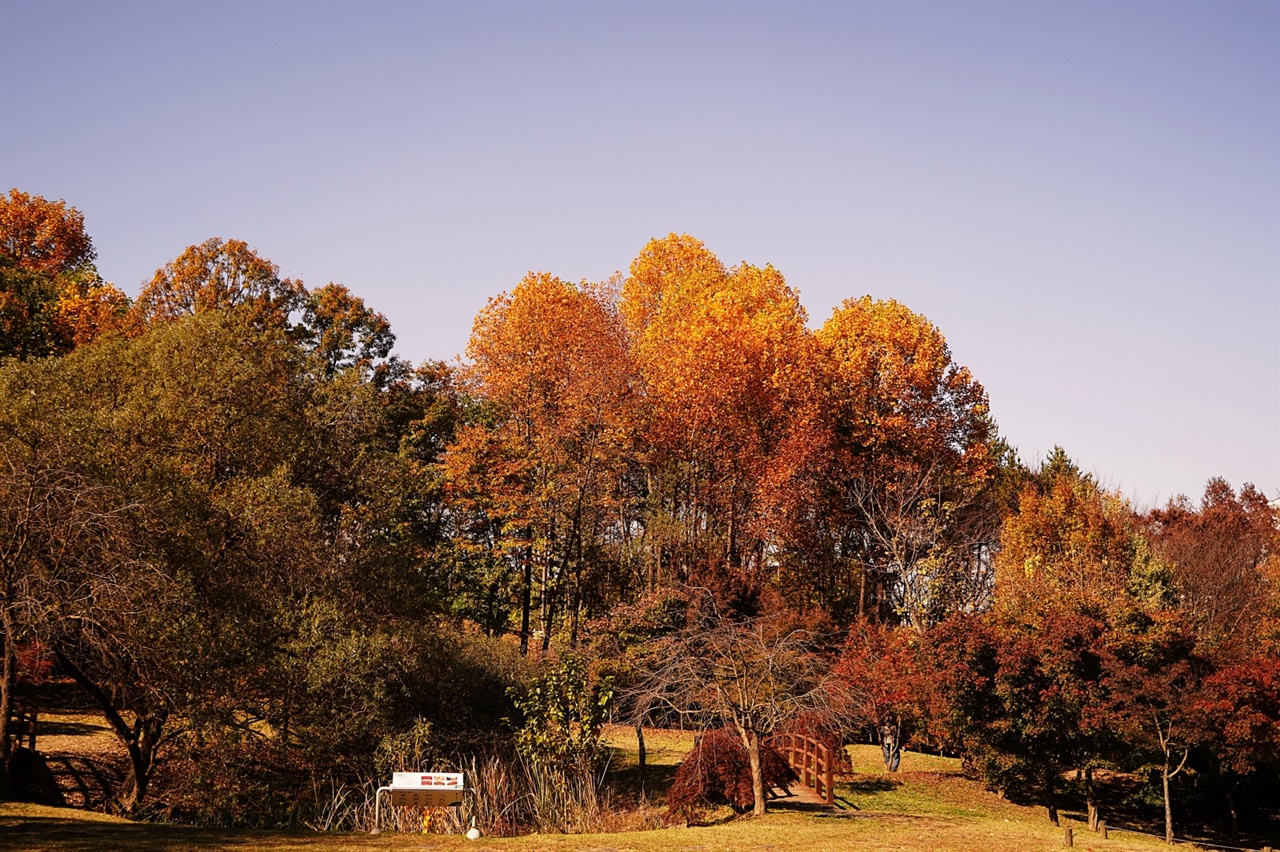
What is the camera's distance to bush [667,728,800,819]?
70.8 feet

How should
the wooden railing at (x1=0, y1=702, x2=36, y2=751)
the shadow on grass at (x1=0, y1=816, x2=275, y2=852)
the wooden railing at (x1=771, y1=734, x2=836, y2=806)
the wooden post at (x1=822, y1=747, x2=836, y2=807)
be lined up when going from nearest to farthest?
1. the shadow on grass at (x1=0, y1=816, x2=275, y2=852)
2. the wooden railing at (x1=0, y1=702, x2=36, y2=751)
3. the wooden post at (x1=822, y1=747, x2=836, y2=807)
4. the wooden railing at (x1=771, y1=734, x2=836, y2=806)

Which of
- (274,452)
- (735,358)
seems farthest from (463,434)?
(274,452)

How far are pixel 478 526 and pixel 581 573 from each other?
10.2 metres

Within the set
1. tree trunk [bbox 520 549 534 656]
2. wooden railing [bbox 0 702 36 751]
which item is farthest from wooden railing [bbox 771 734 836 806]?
wooden railing [bbox 0 702 36 751]

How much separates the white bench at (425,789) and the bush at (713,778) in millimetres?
5040

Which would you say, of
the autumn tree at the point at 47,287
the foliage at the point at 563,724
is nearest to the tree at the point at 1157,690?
the foliage at the point at 563,724

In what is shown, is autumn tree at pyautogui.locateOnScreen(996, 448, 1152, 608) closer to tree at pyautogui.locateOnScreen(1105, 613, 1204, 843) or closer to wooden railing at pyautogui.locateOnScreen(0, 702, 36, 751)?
tree at pyautogui.locateOnScreen(1105, 613, 1204, 843)

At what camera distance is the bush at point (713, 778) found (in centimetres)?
2159

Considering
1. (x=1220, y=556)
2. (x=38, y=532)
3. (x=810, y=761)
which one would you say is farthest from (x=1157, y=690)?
(x=1220, y=556)

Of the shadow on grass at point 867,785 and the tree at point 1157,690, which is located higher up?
the tree at point 1157,690

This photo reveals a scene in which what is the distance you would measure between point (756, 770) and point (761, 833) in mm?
2407

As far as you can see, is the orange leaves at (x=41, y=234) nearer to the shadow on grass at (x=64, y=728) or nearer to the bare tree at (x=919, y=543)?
the shadow on grass at (x=64, y=728)

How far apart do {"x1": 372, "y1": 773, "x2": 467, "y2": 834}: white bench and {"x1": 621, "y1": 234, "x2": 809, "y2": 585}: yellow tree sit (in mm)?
18491

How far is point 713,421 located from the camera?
127 ft
